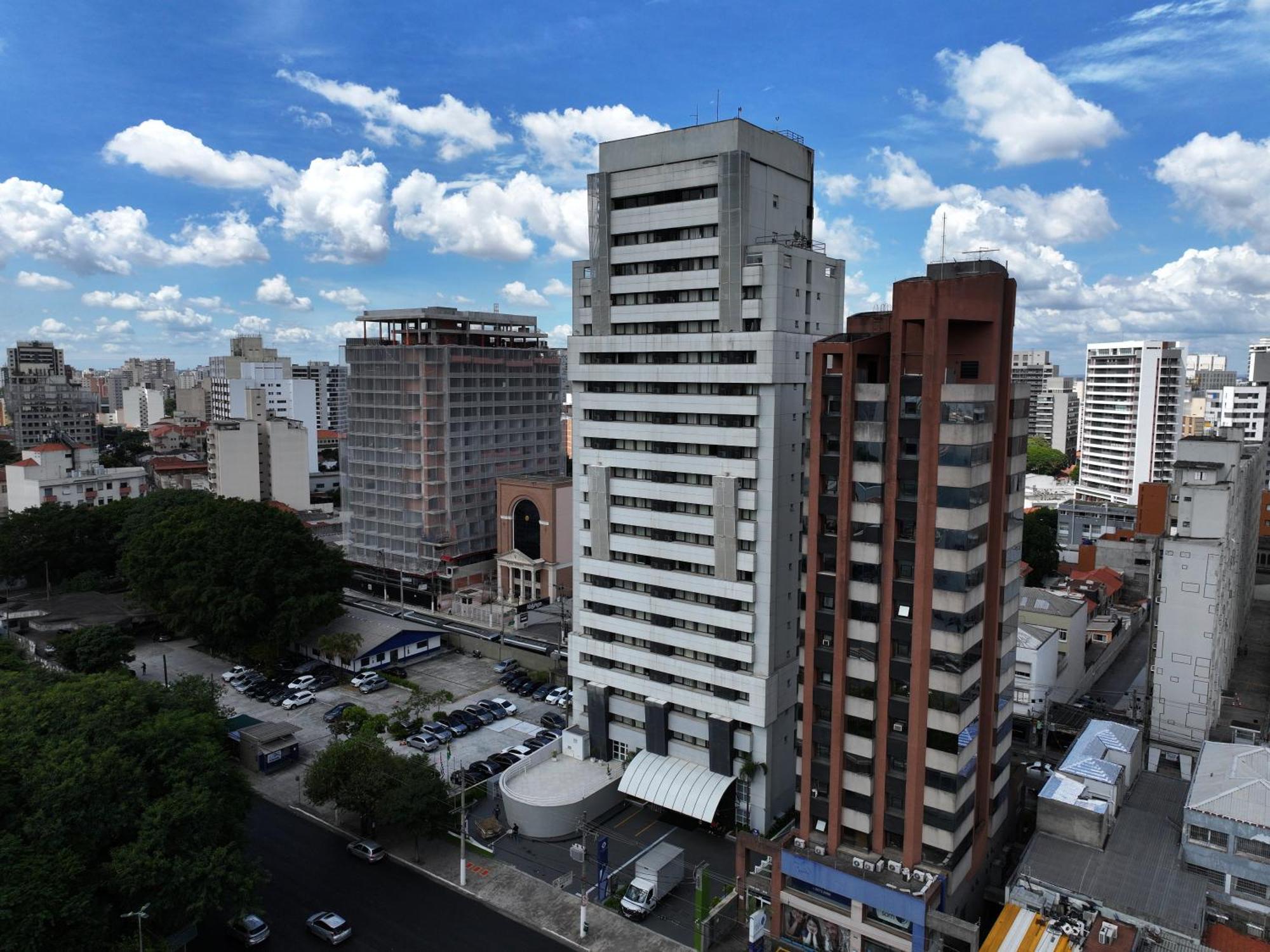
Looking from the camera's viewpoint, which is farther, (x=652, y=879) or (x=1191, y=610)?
(x=1191, y=610)

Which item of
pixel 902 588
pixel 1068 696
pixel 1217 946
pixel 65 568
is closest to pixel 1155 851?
pixel 1217 946

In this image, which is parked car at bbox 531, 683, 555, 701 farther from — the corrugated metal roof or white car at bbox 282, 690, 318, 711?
the corrugated metal roof

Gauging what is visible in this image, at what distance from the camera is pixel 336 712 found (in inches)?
2598

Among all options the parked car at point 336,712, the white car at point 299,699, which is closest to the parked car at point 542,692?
the parked car at point 336,712

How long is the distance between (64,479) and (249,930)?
107 metres

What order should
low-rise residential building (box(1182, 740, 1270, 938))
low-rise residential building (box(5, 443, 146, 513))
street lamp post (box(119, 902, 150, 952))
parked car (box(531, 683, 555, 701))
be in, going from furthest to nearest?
1. low-rise residential building (box(5, 443, 146, 513))
2. parked car (box(531, 683, 555, 701))
3. low-rise residential building (box(1182, 740, 1270, 938))
4. street lamp post (box(119, 902, 150, 952))

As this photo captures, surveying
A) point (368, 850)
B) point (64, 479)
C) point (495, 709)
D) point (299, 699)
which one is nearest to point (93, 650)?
point (299, 699)

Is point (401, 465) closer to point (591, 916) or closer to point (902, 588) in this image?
point (591, 916)

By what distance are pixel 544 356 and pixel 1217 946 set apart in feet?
279

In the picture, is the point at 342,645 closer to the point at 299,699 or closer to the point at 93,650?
the point at 299,699

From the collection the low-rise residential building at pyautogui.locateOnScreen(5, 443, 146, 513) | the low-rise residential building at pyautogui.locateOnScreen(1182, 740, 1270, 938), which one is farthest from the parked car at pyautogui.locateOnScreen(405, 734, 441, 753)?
the low-rise residential building at pyautogui.locateOnScreen(5, 443, 146, 513)

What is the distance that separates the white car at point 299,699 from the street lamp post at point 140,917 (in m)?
33.1

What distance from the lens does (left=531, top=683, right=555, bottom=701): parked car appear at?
2768 inches

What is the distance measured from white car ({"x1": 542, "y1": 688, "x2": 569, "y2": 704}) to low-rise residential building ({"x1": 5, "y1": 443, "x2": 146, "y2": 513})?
277ft
